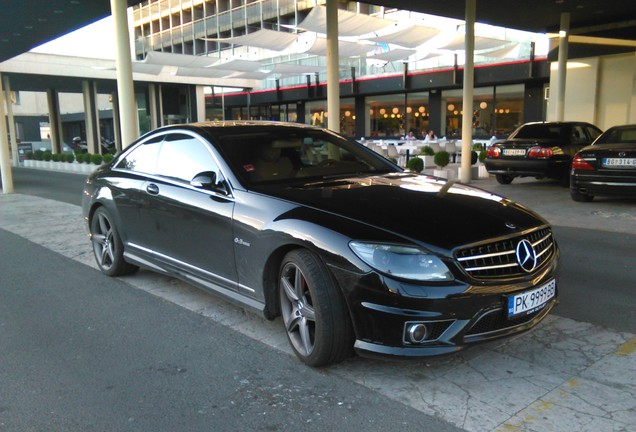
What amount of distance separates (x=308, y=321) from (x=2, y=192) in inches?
577

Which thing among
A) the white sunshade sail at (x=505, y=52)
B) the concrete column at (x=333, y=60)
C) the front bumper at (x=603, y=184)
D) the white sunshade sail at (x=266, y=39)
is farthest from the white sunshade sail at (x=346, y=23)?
the front bumper at (x=603, y=184)

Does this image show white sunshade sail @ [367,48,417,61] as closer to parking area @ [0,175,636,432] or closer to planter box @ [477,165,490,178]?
planter box @ [477,165,490,178]

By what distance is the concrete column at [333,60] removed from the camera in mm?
12648

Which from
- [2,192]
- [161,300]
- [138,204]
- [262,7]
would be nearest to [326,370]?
[161,300]

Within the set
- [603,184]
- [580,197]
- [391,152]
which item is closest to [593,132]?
[580,197]

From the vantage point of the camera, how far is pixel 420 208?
11.7 feet

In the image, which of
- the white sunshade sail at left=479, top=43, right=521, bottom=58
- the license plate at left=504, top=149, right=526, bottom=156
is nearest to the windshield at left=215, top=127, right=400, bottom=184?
the license plate at left=504, top=149, right=526, bottom=156

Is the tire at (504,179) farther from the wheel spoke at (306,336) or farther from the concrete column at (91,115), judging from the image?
the concrete column at (91,115)

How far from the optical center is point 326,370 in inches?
140

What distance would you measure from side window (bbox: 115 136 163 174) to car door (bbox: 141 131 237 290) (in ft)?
0.44

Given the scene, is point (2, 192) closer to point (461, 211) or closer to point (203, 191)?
point (203, 191)

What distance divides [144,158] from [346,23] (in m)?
18.0

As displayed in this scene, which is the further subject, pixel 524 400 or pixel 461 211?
pixel 461 211

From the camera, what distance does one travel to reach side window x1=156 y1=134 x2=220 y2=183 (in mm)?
4523
